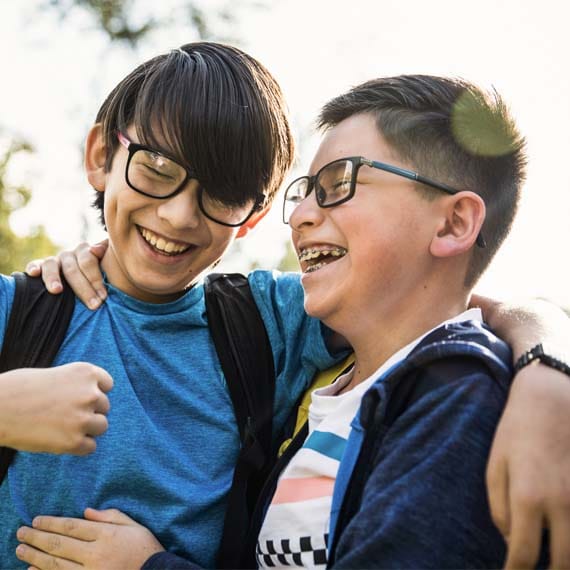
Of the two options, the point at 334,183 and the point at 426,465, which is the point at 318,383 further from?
the point at 426,465

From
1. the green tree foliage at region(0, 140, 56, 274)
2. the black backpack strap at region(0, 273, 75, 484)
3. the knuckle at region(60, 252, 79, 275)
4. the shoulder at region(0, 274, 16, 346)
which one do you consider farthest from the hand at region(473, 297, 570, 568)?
the green tree foliage at region(0, 140, 56, 274)

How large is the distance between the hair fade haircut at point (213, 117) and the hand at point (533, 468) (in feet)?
4.81

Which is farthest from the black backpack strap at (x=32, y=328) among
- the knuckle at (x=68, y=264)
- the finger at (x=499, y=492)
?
the finger at (x=499, y=492)

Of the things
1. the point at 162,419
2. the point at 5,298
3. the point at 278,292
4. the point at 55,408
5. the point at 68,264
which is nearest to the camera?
the point at 55,408

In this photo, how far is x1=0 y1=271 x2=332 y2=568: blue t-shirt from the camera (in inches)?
101

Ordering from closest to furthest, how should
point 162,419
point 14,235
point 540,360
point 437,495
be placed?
point 437,495 < point 540,360 < point 162,419 < point 14,235

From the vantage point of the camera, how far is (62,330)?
2689 millimetres

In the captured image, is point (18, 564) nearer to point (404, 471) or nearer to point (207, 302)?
point (207, 302)

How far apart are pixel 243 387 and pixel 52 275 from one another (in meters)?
0.87

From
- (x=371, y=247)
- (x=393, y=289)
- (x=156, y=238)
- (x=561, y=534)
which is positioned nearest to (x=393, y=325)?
(x=393, y=289)

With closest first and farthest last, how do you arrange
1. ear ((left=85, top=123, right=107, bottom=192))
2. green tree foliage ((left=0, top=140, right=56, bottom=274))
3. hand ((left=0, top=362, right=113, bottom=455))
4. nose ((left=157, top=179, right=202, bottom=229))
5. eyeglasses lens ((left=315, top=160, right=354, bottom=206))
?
Answer: 1. hand ((left=0, top=362, right=113, bottom=455))
2. eyeglasses lens ((left=315, top=160, right=354, bottom=206))
3. nose ((left=157, top=179, right=202, bottom=229))
4. ear ((left=85, top=123, right=107, bottom=192))
5. green tree foliage ((left=0, top=140, right=56, bottom=274))

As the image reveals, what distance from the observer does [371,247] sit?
8.17ft

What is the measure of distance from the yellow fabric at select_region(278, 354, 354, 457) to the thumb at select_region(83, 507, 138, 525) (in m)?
0.62

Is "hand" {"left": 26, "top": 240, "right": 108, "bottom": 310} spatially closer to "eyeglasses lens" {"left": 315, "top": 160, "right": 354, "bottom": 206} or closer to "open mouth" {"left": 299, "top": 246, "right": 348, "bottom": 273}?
"open mouth" {"left": 299, "top": 246, "right": 348, "bottom": 273}
